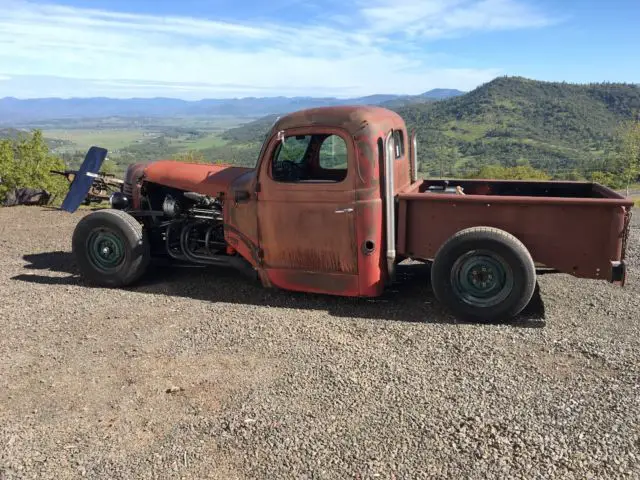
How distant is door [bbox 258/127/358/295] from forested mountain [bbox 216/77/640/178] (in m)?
57.1

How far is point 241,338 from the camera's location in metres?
4.86

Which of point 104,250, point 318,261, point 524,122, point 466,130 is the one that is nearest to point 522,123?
point 524,122

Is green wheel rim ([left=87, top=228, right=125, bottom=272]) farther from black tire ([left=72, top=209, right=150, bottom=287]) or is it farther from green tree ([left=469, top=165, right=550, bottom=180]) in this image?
green tree ([left=469, top=165, right=550, bottom=180])

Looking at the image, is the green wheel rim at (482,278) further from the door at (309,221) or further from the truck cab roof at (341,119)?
the truck cab roof at (341,119)

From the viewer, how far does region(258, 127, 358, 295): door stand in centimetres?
530

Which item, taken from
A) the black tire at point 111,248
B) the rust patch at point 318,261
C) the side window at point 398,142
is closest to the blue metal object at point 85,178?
the black tire at point 111,248

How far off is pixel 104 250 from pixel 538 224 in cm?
513

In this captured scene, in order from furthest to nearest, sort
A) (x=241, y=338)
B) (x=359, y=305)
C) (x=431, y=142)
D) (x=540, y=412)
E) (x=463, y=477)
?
(x=431, y=142) → (x=359, y=305) → (x=241, y=338) → (x=540, y=412) → (x=463, y=477)

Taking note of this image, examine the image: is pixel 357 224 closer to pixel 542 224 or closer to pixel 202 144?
pixel 542 224

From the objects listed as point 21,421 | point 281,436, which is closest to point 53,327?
point 21,421

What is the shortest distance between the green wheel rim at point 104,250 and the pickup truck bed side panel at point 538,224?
361 centimetres

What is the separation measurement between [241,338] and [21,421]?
188 centimetres

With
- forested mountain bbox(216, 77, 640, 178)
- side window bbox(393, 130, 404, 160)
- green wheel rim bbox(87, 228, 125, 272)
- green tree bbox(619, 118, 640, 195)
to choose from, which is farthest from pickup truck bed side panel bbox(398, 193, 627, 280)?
forested mountain bbox(216, 77, 640, 178)

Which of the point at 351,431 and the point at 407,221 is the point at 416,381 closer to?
the point at 351,431
